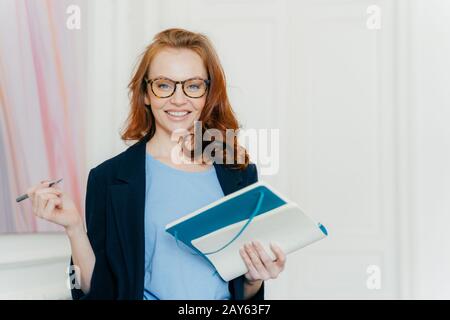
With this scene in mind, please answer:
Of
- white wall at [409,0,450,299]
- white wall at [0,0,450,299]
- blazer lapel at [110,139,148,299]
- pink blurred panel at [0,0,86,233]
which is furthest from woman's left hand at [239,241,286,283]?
white wall at [409,0,450,299]

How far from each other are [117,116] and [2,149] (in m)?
0.49

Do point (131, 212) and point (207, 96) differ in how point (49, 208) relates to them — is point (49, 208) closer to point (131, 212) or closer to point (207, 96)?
point (131, 212)

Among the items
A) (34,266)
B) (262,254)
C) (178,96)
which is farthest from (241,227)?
(34,266)

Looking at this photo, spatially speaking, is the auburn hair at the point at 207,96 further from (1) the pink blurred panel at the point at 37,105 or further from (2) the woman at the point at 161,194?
(1) the pink blurred panel at the point at 37,105

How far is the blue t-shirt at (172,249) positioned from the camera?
38.4 inches

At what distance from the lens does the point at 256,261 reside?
96 centimetres

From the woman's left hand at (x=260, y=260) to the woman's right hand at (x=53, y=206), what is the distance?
295 millimetres

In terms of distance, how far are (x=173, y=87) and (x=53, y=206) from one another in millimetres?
309

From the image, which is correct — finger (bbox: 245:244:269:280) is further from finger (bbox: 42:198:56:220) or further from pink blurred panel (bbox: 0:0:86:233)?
pink blurred panel (bbox: 0:0:86:233)

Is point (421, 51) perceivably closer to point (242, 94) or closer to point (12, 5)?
point (242, 94)

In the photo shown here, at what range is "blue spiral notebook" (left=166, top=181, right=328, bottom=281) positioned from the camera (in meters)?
0.87

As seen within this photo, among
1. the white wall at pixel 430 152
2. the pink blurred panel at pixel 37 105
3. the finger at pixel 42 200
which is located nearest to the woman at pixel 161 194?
the finger at pixel 42 200

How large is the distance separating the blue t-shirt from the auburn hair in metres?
0.10
